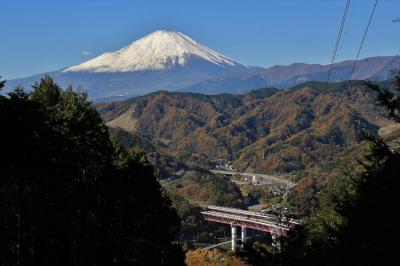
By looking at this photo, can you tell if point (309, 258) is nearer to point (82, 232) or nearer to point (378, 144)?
point (378, 144)

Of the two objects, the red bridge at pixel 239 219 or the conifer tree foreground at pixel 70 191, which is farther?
the red bridge at pixel 239 219

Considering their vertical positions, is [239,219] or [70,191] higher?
[70,191]

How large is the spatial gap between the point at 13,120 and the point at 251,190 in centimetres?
16420

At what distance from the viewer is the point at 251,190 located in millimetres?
176375

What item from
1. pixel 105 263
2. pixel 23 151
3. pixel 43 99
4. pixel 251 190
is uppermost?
pixel 43 99

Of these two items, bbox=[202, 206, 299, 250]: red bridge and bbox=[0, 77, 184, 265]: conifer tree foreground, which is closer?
bbox=[0, 77, 184, 265]: conifer tree foreground

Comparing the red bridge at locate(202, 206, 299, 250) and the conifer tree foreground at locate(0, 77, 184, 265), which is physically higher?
Result: the conifer tree foreground at locate(0, 77, 184, 265)

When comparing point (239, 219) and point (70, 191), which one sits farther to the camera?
point (239, 219)

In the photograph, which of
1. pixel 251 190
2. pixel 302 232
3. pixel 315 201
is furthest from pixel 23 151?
pixel 251 190

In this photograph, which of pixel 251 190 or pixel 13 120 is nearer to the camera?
pixel 13 120

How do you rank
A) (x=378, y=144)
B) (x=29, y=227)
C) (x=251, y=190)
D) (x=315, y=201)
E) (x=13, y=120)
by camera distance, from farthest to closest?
(x=251, y=190)
(x=315, y=201)
(x=29, y=227)
(x=13, y=120)
(x=378, y=144)

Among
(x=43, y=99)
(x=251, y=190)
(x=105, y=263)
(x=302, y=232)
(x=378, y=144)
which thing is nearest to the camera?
(x=378, y=144)

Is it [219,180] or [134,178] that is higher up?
[134,178]

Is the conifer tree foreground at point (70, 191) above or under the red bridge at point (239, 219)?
above
